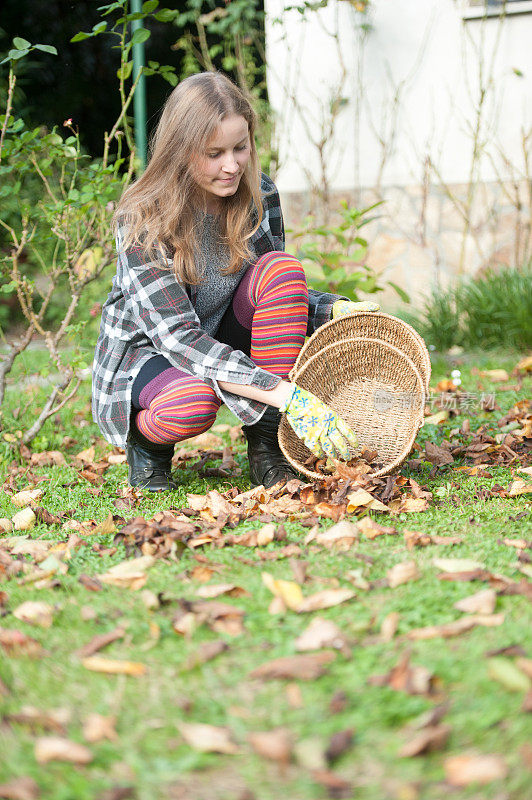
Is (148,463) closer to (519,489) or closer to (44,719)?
(519,489)

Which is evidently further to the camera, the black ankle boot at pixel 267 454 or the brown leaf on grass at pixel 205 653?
the black ankle boot at pixel 267 454

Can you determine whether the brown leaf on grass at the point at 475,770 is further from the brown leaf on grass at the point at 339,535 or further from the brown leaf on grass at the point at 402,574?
the brown leaf on grass at the point at 339,535

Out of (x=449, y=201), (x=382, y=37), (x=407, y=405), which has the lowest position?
(x=407, y=405)

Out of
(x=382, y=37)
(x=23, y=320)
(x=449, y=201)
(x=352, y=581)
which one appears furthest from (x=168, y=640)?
(x=23, y=320)

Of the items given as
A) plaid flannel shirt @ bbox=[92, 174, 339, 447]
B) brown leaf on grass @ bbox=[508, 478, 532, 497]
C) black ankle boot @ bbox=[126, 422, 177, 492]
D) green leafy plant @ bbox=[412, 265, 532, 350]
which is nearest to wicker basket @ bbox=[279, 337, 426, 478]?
plaid flannel shirt @ bbox=[92, 174, 339, 447]

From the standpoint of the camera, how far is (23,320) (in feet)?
20.1

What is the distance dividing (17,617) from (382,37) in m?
4.46

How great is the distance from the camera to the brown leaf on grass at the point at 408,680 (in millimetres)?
1119

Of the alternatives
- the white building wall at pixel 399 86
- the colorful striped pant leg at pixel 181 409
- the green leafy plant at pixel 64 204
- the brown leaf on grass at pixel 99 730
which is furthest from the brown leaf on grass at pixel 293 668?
the white building wall at pixel 399 86

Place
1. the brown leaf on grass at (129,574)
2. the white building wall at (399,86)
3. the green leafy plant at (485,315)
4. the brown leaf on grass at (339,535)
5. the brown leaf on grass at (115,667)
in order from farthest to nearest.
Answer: the white building wall at (399,86) < the green leafy plant at (485,315) < the brown leaf on grass at (339,535) < the brown leaf on grass at (129,574) < the brown leaf on grass at (115,667)

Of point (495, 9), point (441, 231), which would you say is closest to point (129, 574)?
point (441, 231)

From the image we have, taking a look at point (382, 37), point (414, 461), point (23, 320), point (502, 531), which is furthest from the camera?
point (23, 320)

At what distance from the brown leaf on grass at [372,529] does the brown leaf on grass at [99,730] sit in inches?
32.8

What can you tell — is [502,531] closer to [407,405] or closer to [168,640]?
[407,405]
